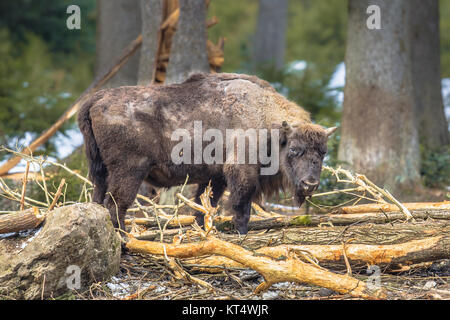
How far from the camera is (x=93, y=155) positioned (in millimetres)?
6254

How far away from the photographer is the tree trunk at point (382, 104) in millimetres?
9203

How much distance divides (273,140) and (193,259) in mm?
1828

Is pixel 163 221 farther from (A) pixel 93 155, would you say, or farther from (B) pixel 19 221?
(B) pixel 19 221

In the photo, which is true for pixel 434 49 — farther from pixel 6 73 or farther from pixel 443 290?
pixel 6 73

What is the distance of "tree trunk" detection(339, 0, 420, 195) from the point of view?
9.20 m

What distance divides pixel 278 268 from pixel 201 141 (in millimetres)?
2261

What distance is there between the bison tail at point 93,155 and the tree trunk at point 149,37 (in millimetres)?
2756

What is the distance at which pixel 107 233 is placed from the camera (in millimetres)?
5145

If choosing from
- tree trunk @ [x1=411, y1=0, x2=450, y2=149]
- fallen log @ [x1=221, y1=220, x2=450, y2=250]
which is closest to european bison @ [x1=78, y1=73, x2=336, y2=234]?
fallen log @ [x1=221, y1=220, x2=450, y2=250]

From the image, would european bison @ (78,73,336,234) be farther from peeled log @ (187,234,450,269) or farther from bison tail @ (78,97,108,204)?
peeled log @ (187,234,450,269)

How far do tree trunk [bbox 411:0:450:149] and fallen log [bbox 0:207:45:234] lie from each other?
27.2ft

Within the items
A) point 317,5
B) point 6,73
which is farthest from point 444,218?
point 317,5

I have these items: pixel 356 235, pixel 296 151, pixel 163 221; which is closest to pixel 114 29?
pixel 163 221

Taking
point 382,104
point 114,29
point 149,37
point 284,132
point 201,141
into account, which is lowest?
point 201,141
